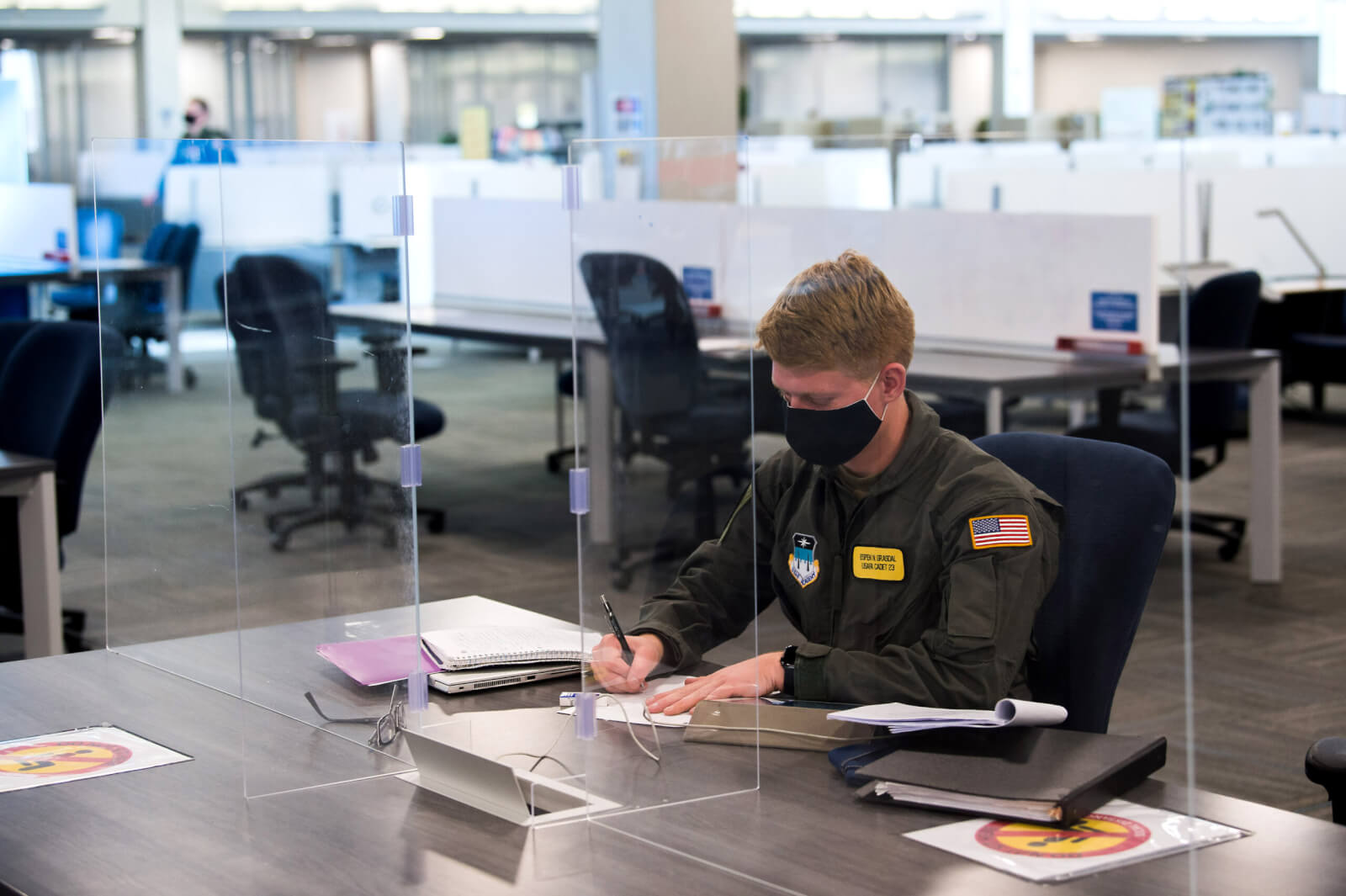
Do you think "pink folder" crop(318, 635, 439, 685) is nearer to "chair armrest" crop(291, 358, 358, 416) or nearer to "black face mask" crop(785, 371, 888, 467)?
"chair armrest" crop(291, 358, 358, 416)

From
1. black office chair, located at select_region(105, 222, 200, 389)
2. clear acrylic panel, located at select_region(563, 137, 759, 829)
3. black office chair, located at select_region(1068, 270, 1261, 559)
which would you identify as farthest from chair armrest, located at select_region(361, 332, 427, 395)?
black office chair, located at select_region(1068, 270, 1261, 559)

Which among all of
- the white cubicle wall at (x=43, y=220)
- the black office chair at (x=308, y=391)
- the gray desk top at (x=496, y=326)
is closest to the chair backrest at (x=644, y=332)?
the black office chair at (x=308, y=391)

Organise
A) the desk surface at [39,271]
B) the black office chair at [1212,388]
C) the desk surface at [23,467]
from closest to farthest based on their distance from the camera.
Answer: the desk surface at [23,467]
the black office chair at [1212,388]
the desk surface at [39,271]

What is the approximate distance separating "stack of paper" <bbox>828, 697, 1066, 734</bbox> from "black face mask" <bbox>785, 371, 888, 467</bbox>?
28 cm

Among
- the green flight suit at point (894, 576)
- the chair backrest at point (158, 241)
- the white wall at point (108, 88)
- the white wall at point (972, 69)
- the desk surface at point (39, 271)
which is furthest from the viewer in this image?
the white wall at point (972, 69)

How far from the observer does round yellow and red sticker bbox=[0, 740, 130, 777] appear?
4.99ft

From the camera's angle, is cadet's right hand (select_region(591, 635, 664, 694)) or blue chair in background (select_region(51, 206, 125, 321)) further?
blue chair in background (select_region(51, 206, 125, 321))

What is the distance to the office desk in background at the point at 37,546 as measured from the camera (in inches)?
126

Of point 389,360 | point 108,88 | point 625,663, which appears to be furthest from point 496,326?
point 108,88

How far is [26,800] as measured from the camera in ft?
4.69

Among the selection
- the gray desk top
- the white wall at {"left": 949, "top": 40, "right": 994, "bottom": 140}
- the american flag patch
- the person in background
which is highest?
the white wall at {"left": 949, "top": 40, "right": 994, "bottom": 140}

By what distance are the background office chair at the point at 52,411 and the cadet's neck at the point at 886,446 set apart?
2.24 metres

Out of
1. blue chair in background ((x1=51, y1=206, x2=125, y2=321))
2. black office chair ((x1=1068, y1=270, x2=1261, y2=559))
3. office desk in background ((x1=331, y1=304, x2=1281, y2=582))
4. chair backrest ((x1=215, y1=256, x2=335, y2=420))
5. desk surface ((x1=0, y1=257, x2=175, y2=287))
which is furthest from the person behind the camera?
blue chair in background ((x1=51, y1=206, x2=125, y2=321))

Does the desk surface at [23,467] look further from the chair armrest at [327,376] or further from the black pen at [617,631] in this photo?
the black pen at [617,631]
